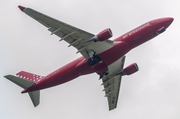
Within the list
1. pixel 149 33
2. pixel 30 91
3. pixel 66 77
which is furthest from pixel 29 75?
pixel 149 33

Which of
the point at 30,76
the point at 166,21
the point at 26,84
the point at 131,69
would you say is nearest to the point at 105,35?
the point at 166,21

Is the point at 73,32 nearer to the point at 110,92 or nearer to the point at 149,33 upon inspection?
the point at 149,33

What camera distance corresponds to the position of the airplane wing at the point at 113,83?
42.6 m

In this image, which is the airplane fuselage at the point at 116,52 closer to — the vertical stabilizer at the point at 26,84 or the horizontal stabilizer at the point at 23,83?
the horizontal stabilizer at the point at 23,83

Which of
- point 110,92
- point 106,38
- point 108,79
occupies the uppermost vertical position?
point 106,38

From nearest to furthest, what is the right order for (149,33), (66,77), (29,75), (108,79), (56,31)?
(56,31)
(149,33)
(66,77)
(29,75)
(108,79)

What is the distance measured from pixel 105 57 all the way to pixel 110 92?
41.9 feet

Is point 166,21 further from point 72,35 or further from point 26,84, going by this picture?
point 26,84

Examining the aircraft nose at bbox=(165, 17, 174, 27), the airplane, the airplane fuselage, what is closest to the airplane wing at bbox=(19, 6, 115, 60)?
the airplane

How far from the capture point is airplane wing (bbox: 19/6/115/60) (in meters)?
30.8

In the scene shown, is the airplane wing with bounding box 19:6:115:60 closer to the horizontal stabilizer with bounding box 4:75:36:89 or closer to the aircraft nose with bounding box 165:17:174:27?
the aircraft nose with bounding box 165:17:174:27

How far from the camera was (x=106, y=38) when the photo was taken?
32.9 metres

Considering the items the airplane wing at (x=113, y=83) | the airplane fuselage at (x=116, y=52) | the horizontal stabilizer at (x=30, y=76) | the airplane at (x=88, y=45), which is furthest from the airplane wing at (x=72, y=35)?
the horizontal stabilizer at (x=30, y=76)

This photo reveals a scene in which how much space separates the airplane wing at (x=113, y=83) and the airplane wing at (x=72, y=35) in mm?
7789
